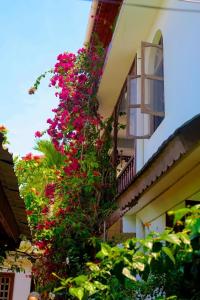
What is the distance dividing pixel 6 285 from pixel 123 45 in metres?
12.7

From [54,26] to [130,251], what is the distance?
6300 millimetres

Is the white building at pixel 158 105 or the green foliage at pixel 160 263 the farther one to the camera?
the white building at pixel 158 105

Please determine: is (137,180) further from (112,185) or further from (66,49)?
(66,49)

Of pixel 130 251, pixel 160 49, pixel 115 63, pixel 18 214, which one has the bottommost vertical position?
pixel 130 251

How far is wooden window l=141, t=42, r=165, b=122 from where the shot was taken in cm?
811

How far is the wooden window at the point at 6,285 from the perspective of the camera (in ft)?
64.1

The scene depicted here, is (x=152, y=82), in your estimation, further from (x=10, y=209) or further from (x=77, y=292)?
(x=77, y=292)

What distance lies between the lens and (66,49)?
14.0 m

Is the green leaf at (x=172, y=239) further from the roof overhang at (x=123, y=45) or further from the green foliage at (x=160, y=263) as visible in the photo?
the roof overhang at (x=123, y=45)

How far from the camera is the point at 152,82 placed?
899 centimetres

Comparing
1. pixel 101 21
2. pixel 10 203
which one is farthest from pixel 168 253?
pixel 101 21

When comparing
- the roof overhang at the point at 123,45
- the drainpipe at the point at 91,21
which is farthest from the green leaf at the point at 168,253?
the drainpipe at the point at 91,21

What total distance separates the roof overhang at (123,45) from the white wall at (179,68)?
0.59m

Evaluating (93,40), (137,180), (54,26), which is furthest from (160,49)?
(93,40)
